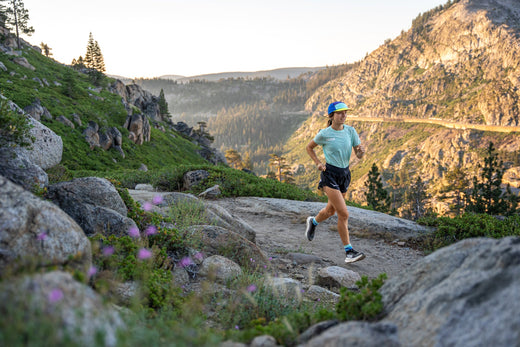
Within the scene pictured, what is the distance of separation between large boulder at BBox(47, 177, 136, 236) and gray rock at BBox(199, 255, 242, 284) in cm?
136

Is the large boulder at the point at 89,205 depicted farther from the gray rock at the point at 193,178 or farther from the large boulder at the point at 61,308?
the gray rock at the point at 193,178

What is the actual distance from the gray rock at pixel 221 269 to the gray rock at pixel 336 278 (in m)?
1.72

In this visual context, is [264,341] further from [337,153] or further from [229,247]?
[337,153]

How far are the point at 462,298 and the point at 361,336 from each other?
Result: 828mm

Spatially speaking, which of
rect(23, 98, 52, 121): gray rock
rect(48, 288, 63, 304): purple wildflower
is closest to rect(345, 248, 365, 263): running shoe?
rect(48, 288, 63, 304): purple wildflower

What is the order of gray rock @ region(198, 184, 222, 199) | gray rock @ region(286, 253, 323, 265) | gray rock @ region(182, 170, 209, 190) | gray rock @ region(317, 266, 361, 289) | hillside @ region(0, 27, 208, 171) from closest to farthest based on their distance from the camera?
gray rock @ region(317, 266, 361, 289)
gray rock @ region(286, 253, 323, 265)
gray rock @ region(198, 184, 222, 199)
gray rock @ region(182, 170, 209, 190)
hillside @ region(0, 27, 208, 171)

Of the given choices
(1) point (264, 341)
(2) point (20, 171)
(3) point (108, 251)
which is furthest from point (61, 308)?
(2) point (20, 171)

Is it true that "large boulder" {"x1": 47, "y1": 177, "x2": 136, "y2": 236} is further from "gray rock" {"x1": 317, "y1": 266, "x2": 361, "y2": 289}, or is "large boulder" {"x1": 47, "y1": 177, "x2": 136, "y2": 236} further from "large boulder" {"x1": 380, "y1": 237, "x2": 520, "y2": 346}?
"large boulder" {"x1": 380, "y1": 237, "x2": 520, "y2": 346}

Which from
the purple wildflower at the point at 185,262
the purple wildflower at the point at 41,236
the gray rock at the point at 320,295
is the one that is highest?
the purple wildflower at the point at 41,236

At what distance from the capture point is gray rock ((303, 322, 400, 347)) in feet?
7.02

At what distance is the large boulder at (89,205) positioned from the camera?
181 inches

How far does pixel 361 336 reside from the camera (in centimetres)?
219

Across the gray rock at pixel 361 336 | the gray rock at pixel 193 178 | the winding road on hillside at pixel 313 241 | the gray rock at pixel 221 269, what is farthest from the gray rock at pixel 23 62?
the gray rock at pixel 361 336

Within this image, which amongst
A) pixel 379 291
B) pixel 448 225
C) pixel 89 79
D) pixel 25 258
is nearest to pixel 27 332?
pixel 25 258
